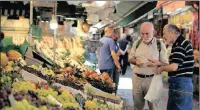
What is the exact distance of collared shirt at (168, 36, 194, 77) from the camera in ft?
16.5

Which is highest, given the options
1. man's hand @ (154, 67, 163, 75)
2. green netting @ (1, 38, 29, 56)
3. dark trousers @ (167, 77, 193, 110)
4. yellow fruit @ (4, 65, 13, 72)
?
green netting @ (1, 38, 29, 56)

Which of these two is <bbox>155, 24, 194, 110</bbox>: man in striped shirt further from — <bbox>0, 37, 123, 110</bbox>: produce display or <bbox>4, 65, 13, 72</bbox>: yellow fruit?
<bbox>4, 65, 13, 72</bbox>: yellow fruit

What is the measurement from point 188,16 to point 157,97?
6.92 m

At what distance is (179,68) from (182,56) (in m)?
0.20

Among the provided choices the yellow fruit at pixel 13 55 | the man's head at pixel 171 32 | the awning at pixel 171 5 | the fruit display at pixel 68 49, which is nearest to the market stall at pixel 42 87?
the yellow fruit at pixel 13 55

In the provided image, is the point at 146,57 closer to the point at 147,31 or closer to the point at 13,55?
the point at 147,31

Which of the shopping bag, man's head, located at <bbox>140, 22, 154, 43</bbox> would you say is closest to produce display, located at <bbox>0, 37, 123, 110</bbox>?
the shopping bag

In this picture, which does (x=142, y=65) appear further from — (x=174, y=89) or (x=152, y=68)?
(x=174, y=89)

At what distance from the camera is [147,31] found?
5.31 meters

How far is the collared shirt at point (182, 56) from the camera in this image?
5.02 metres

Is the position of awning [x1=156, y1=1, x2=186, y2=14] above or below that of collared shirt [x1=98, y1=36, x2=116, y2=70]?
above

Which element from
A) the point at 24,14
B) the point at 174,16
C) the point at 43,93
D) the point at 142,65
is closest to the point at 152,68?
the point at 142,65

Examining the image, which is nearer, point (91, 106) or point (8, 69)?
point (91, 106)

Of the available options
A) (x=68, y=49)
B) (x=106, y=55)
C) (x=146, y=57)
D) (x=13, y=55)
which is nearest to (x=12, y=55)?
(x=13, y=55)
